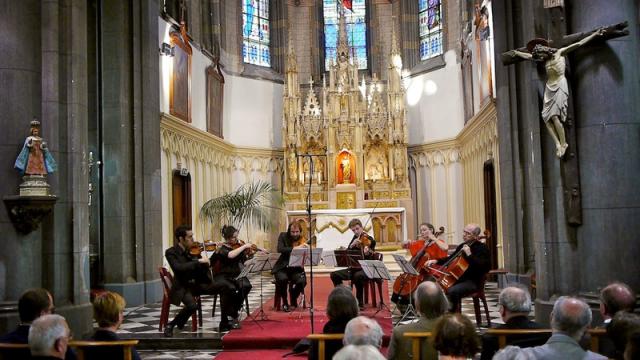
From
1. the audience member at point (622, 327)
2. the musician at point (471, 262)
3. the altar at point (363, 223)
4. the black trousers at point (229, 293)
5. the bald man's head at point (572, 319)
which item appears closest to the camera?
the audience member at point (622, 327)

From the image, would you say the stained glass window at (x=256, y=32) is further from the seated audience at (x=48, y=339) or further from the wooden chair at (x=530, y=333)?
the seated audience at (x=48, y=339)

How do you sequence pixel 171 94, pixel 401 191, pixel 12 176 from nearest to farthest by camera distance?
pixel 12 176
pixel 171 94
pixel 401 191

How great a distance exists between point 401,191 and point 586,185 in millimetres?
12248

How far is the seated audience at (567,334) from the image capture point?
3.48 m

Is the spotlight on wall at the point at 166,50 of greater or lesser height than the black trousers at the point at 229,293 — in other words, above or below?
above

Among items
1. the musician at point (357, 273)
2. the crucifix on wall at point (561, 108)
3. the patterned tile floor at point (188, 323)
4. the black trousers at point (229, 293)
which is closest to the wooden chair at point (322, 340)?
the patterned tile floor at point (188, 323)

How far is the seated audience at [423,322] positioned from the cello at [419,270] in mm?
4111

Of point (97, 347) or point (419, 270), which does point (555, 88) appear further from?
point (97, 347)

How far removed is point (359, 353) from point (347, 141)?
16180mm

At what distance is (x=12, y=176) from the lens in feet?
24.9

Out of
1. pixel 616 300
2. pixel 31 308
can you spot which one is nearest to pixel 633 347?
pixel 616 300

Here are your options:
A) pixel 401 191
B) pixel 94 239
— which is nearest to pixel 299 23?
pixel 401 191

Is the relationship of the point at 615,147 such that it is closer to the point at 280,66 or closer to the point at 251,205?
the point at 251,205

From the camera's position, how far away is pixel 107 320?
13.9ft
